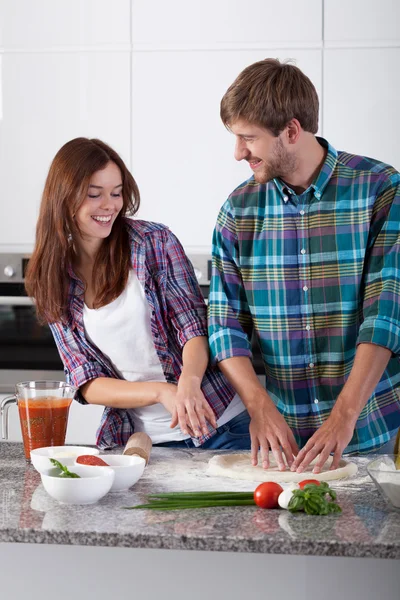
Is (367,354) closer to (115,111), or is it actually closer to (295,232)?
(295,232)

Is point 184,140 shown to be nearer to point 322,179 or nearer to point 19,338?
point 19,338

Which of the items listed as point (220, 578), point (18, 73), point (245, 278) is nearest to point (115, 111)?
point (18, 73)

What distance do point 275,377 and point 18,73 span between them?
1647 mm

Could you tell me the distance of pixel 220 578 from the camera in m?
1.34

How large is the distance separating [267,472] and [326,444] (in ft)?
0.43

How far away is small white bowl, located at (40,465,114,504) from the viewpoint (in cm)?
132

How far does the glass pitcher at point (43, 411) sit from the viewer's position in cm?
159

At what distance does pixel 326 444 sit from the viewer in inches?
59.0

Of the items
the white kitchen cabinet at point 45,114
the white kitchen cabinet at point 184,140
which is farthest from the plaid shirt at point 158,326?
the white kitchen cabinet at point 45,114

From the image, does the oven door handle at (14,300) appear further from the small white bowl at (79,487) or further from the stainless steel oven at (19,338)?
the small white bowl at (79,487)
